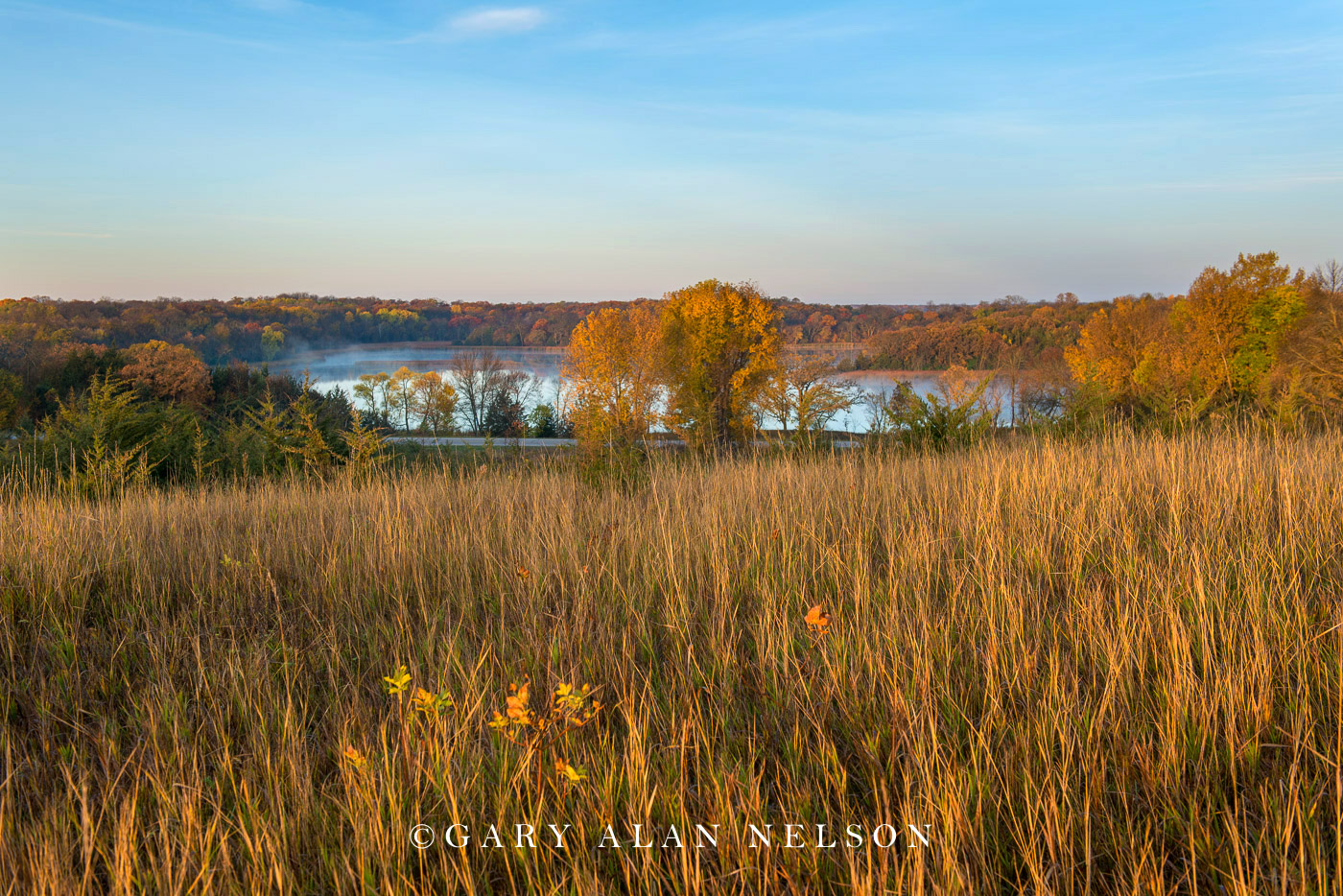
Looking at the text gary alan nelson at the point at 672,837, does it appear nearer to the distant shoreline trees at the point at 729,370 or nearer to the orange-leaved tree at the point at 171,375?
the distant shoreline trees at the point at 729,370

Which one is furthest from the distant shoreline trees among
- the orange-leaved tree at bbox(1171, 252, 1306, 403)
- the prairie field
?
the prairie field

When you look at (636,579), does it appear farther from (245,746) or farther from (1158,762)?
(1158,762)

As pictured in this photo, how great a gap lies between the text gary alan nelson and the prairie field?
0.6 inches

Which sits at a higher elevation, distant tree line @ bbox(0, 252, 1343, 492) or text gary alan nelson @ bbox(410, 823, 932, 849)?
distant tree line @ bbox(0, 252, 1343, 492)

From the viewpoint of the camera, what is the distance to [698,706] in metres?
2.29

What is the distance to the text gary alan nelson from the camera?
1780 millimetres

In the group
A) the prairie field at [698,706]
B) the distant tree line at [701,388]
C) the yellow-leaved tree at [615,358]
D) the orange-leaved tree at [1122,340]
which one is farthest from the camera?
the orange-leaved tree at [1122,340]

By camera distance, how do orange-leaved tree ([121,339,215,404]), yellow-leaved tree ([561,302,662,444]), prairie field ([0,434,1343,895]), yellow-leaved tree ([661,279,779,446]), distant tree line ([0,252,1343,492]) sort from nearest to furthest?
prairie field ([0,434,1343,895]) < distant tree line ([0,252,1343,492]) < orange-leaved tree ([121,339,215,404]) < yellow-leaved tree ([561,302,662,444]) < yellow-leaved tree ([661,279,779,446])

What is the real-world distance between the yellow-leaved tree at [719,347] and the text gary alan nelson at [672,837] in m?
43.4

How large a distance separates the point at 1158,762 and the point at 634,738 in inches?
56.8

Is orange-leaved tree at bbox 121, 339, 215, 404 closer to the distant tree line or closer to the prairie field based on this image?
the distant tree line

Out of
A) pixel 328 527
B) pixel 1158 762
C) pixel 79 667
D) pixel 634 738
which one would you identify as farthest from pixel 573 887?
pixel 328 527

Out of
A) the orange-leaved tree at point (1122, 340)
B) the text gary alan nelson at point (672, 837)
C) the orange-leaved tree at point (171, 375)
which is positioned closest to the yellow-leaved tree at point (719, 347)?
the orange-leaved tree at point (1122, 340)

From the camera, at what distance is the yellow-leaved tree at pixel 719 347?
151ft
